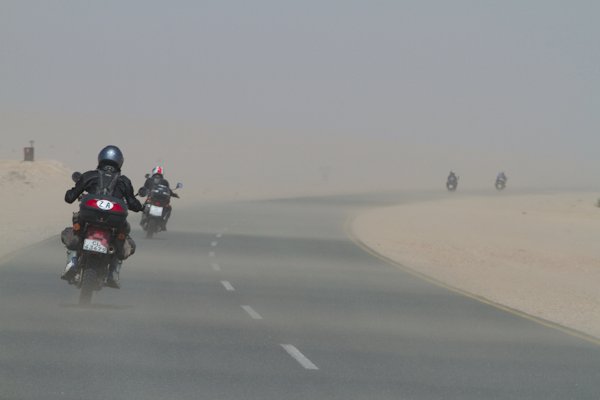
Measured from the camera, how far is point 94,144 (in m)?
138

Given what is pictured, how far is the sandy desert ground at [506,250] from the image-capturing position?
888 inches

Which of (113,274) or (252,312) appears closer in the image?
(113,274)

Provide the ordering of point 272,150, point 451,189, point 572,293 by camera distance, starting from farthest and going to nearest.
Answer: point 272,150, point 451,189, point 572,293

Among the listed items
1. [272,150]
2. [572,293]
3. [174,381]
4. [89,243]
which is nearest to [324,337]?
[89,243]

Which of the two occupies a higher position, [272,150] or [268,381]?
[268,381]

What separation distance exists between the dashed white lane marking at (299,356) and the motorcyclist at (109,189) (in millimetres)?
3078

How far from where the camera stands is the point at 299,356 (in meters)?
12.7

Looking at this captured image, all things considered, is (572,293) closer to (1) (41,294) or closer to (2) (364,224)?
(1) (41,294)

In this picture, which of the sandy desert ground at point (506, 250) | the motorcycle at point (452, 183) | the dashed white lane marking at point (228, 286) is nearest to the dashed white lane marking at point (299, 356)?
the sandy desert ground at point (506, 250)

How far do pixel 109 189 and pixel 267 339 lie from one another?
9.93ft

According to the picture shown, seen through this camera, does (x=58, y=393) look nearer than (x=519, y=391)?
Yes

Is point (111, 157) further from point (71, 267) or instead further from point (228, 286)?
point (228, 286)

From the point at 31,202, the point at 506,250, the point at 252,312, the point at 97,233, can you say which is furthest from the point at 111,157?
the point at 31,202

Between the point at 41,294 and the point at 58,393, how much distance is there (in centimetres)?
819
